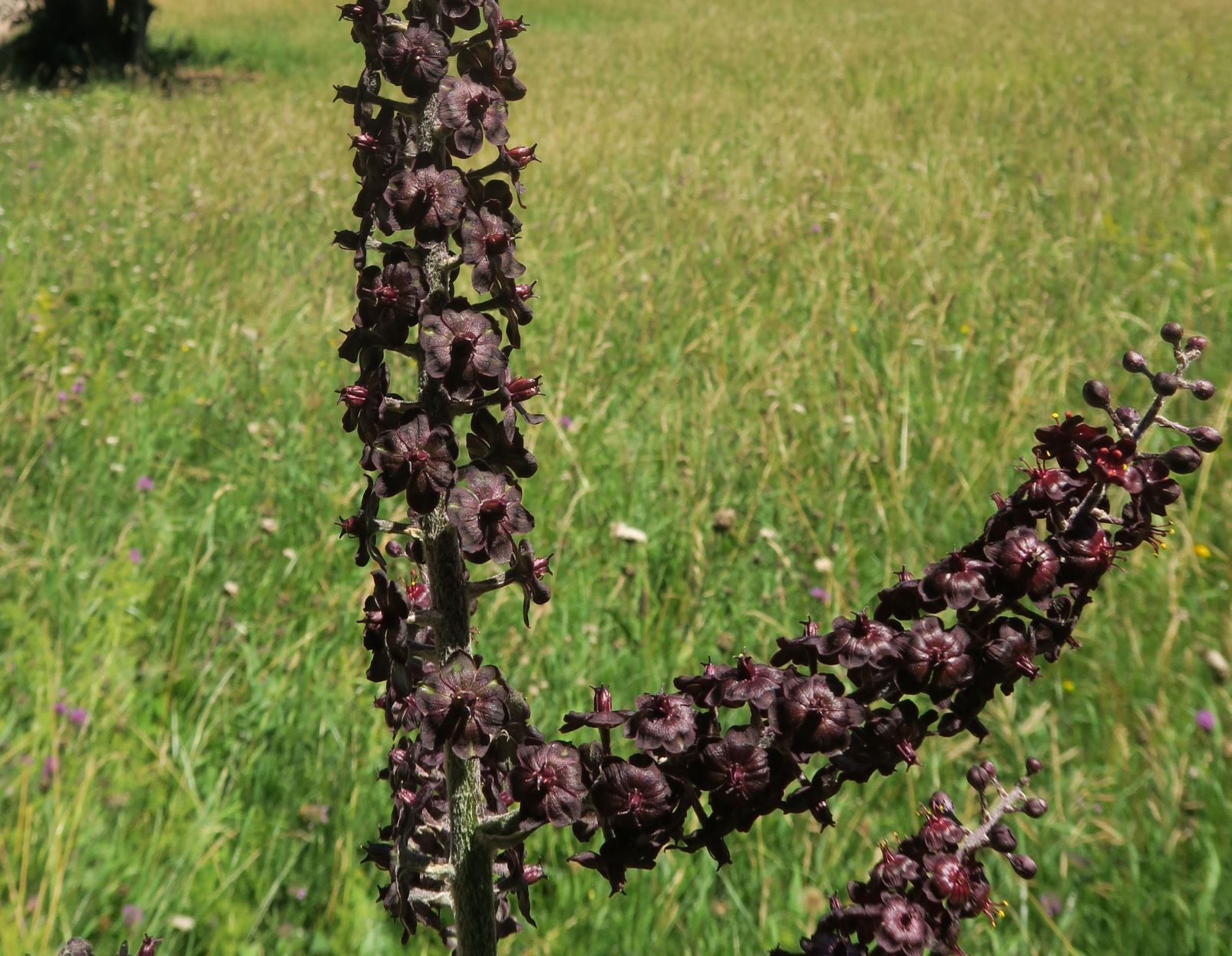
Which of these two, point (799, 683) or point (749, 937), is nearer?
point (799, 683)

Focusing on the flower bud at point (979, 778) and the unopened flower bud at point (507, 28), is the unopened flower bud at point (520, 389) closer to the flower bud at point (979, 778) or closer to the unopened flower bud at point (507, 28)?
the unopened flower bud at point (507, 28)

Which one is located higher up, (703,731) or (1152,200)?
(703,731)

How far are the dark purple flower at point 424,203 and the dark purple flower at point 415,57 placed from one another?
10cm

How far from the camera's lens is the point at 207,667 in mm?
3098

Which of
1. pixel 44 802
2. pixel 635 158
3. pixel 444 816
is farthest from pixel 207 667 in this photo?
pixel 635 158

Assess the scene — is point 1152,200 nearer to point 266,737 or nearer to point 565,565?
point 565,565

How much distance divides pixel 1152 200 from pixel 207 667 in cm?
709

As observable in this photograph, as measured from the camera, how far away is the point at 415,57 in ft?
3.26

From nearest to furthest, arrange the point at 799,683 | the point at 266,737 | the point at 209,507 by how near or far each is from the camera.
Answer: the point at 799,683 < the point at 266,737 < the point at 209,507

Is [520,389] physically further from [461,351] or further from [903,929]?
[903,929]

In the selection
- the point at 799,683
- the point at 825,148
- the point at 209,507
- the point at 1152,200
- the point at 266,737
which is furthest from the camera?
the point at 825,148

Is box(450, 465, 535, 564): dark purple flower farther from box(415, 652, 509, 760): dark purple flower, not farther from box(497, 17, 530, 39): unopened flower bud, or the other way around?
box(497, 17, 530, 39): unopened flower bud

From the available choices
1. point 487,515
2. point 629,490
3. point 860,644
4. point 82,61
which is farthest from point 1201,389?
point 82,61

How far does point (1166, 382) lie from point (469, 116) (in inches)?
28.0
